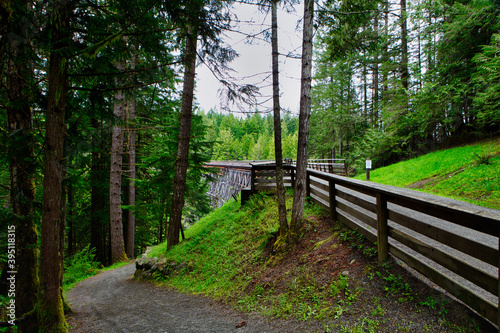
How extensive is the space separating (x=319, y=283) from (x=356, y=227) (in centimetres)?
139

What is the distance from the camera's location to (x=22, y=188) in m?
4.06

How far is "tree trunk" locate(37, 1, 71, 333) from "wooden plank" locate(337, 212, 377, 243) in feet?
15.6

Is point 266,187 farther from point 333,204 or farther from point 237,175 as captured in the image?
point 237,175

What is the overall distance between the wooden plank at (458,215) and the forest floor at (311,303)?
92 cm

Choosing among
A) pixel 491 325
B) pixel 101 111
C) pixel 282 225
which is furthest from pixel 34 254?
pixel 491 325

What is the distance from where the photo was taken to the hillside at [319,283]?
271 centimetres

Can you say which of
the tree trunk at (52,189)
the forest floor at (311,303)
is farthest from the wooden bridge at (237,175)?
the tree trunk at (52,189)

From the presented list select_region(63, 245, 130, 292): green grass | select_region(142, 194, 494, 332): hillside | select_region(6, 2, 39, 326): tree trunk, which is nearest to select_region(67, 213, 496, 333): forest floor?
select_region(142, 194, 494, 332): hillside

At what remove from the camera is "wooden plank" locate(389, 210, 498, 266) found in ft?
7.09

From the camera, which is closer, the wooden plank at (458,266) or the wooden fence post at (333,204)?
the wooden plank at (458,266)

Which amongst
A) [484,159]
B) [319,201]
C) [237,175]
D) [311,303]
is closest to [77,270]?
[319,201]

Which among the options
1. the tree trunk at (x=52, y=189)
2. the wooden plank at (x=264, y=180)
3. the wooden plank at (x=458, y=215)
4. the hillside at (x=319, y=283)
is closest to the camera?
the wooden plank at (x=458, y=215)

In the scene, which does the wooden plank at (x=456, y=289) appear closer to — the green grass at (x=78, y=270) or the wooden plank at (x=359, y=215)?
the wooden plank at (x=359, y=215)

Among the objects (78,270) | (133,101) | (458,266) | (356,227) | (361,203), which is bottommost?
(78,270)
